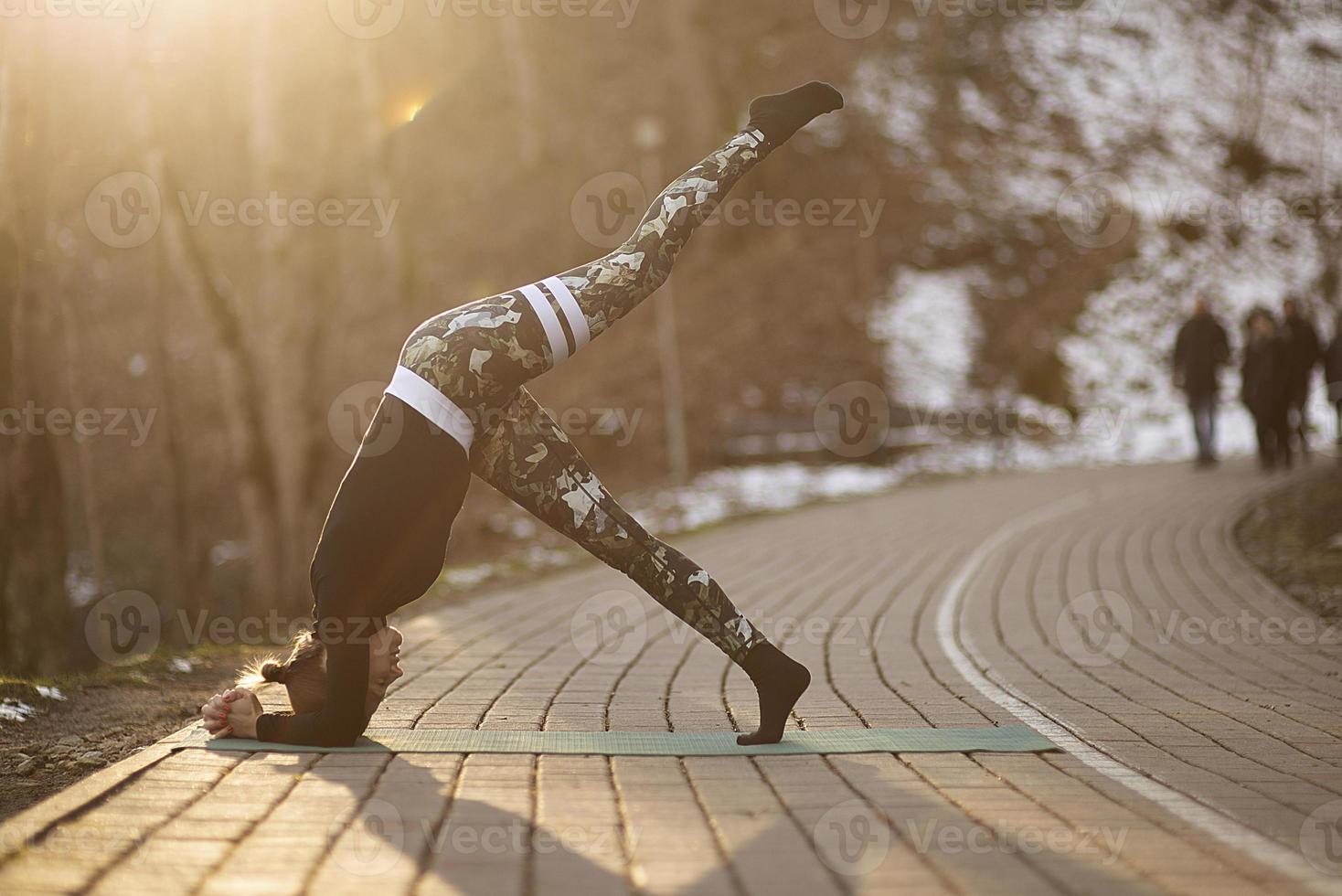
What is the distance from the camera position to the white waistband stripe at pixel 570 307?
4.78 m

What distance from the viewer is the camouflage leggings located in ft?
15.6

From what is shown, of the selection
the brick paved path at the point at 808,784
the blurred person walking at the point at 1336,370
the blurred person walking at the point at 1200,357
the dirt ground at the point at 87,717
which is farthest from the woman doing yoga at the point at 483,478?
the blurred person walking at the point at 1336,370

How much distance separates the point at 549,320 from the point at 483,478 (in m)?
0.64

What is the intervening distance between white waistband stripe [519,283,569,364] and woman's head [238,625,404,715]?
1.25 m

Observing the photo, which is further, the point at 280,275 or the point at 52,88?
the point at 280,275

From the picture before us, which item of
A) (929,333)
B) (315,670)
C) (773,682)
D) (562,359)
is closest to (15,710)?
(315,670)

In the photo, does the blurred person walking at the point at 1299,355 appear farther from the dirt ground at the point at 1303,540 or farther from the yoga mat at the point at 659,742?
the yoga mat at the point at 659,742

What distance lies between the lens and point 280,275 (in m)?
14.2

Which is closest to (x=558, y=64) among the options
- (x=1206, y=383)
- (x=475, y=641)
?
(x=1206, y=383)

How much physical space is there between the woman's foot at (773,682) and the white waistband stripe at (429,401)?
4.53 ft

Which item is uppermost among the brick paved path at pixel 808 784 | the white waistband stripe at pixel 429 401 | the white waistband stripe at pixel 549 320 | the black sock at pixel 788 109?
the black sock at pixel 788 109

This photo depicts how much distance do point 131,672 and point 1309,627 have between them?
723 cm

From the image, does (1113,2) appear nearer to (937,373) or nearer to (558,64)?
(558,64)

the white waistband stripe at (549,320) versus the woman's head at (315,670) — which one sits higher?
the white waistband stripe at (549,320)
